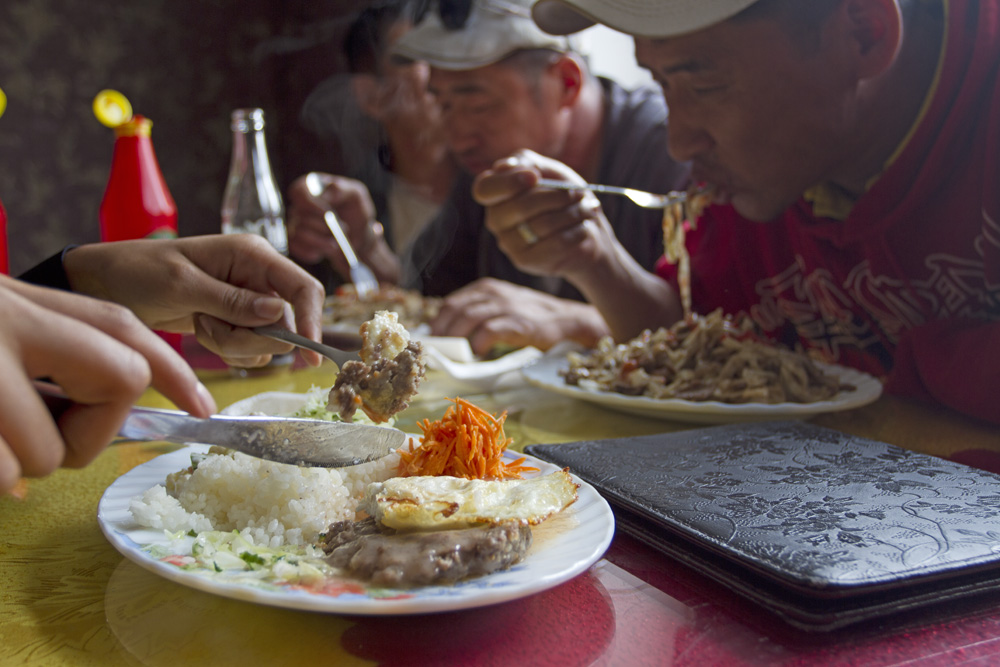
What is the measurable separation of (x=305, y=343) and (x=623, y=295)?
1.45 metres

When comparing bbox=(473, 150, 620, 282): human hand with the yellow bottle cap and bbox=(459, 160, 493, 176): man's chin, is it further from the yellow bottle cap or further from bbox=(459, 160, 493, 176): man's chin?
bbox=(459, 160, 493, 176): man's chin

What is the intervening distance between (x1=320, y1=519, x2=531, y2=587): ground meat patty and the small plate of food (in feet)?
2.53

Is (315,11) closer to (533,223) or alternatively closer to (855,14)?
(533,223)

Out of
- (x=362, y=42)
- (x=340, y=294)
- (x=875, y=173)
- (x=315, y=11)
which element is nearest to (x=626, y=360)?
(x=875, y=173)

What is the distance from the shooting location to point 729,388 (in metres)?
1.51

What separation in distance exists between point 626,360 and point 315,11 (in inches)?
244

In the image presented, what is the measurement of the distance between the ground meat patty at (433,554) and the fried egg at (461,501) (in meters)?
0.02

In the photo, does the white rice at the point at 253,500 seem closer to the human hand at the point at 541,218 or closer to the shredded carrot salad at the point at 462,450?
the shredded carrot salad at the point at 462,450

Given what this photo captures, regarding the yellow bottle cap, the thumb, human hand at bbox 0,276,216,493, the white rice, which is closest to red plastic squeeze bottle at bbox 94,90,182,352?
the yellow bottle cap

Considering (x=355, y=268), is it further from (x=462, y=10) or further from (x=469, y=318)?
(x=462, y=10)

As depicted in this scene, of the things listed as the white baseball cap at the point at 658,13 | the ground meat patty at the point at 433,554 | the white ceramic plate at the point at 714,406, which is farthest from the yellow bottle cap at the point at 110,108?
the ground meat patty at the point at 433,554

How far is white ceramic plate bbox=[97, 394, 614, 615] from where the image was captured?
0.61 m

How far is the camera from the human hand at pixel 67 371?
0.57m

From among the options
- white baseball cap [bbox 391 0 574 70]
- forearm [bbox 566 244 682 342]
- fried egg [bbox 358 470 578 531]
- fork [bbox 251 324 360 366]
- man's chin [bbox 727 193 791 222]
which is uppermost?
white baseball cap [bbox 391 0 574 70]
